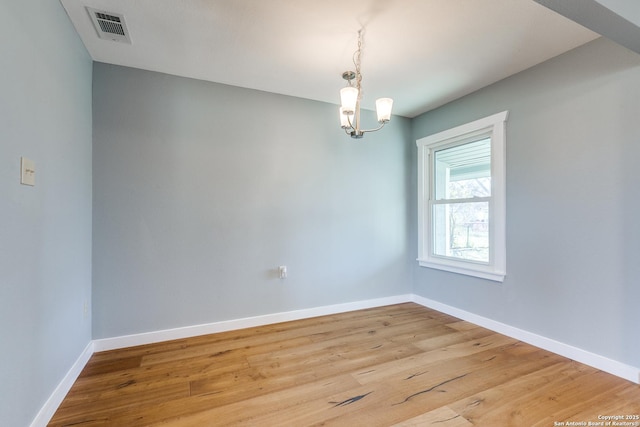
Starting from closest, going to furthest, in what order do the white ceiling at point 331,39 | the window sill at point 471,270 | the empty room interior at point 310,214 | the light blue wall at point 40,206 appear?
the light blue wall at point 40,206, the empty room interior at point 310,214, the white ceiling at point 331,39, the window sill at point 471,270

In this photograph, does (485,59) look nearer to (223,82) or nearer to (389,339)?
(223,82)

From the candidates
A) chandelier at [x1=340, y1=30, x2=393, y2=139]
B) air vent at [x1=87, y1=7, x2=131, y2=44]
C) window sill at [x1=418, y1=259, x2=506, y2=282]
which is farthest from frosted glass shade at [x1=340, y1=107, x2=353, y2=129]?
window sill at [x1=418, y1=259, x2=506, y2=282]

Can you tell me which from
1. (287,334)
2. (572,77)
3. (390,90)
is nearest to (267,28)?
(390,90)

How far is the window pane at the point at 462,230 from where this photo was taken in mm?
3109

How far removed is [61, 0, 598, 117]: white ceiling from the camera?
6.19 feet

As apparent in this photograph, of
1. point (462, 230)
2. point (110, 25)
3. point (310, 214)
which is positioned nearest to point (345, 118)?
point (310, 214)

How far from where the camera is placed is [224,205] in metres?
2.92

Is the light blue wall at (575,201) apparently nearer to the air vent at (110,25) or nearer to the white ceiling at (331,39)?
the white ceiling at (331,39)

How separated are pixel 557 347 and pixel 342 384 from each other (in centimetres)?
186

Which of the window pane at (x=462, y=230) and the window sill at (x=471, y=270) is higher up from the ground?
the window pane at (x=462, y=230)

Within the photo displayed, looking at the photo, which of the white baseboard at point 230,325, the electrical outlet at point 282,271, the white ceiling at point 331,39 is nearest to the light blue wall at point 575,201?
the white ceiling at point 331,39

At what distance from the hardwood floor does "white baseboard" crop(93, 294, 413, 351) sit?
3.7 inches

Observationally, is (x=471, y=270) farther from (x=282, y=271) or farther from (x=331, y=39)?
(x=331, y=39)

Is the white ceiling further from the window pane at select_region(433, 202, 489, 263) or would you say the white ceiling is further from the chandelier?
the window pane at select_region(433, 202, 489, 263)
